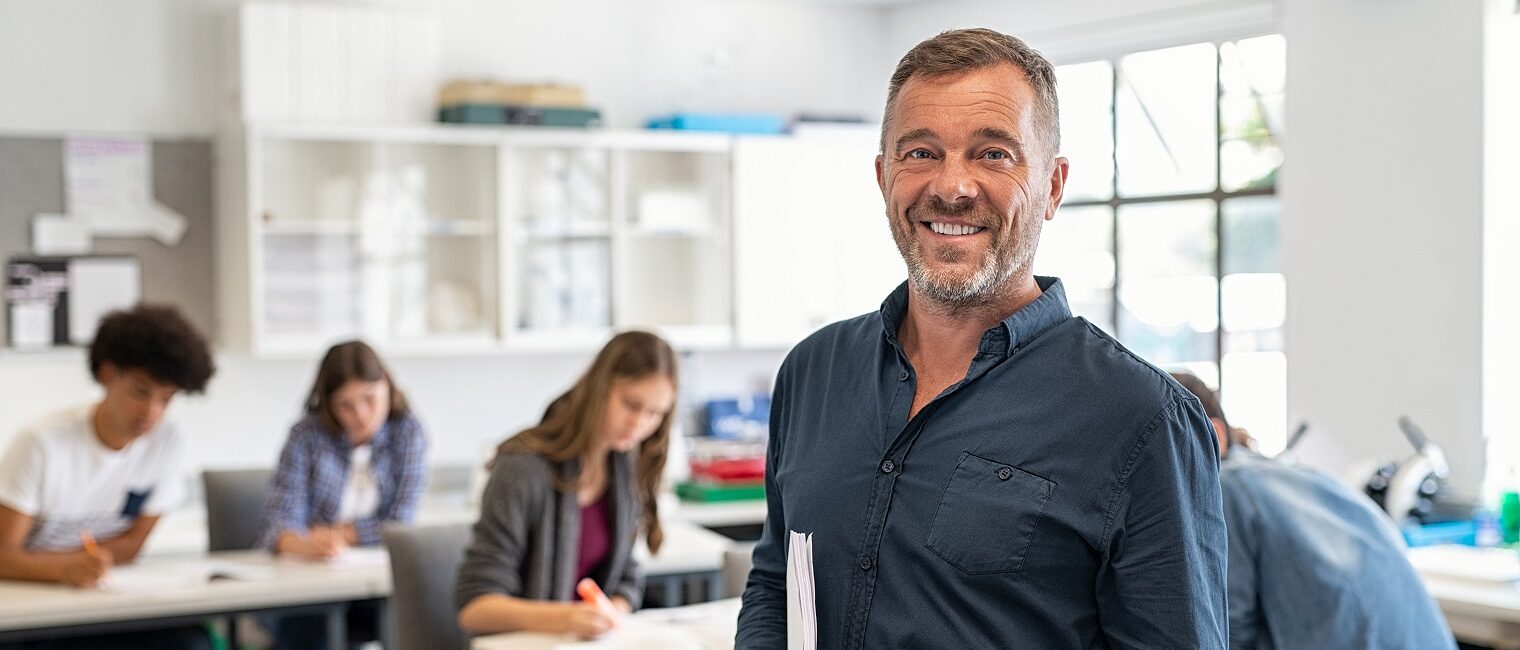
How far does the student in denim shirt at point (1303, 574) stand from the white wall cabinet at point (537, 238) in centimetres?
343

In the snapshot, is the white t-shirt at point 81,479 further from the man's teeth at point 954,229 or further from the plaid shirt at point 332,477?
the man's teeth at point 954,229

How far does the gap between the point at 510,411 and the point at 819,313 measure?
4.25ft

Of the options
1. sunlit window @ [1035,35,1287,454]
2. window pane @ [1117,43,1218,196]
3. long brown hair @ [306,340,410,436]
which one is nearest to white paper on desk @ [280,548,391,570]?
long brown hair @ [306,340,410,436]

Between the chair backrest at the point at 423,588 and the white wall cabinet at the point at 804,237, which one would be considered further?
the white wall cabinet at the point at 804,237

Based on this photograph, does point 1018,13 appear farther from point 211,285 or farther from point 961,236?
point 961,236

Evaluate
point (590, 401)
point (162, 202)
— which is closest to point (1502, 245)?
point (590, 401)

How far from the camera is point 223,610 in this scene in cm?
347

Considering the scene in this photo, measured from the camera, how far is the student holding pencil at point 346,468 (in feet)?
12.9

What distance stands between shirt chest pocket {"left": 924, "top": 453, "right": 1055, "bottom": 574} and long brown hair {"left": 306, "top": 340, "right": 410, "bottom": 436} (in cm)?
290

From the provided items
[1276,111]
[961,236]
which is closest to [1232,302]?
[1276,111]

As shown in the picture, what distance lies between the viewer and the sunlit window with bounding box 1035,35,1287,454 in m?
5.08

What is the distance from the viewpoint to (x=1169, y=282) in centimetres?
544

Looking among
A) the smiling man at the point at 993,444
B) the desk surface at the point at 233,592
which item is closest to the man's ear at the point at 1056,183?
the smiling man at the point at 993,444

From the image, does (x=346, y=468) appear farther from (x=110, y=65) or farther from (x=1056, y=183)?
(x=1056, y=183)
